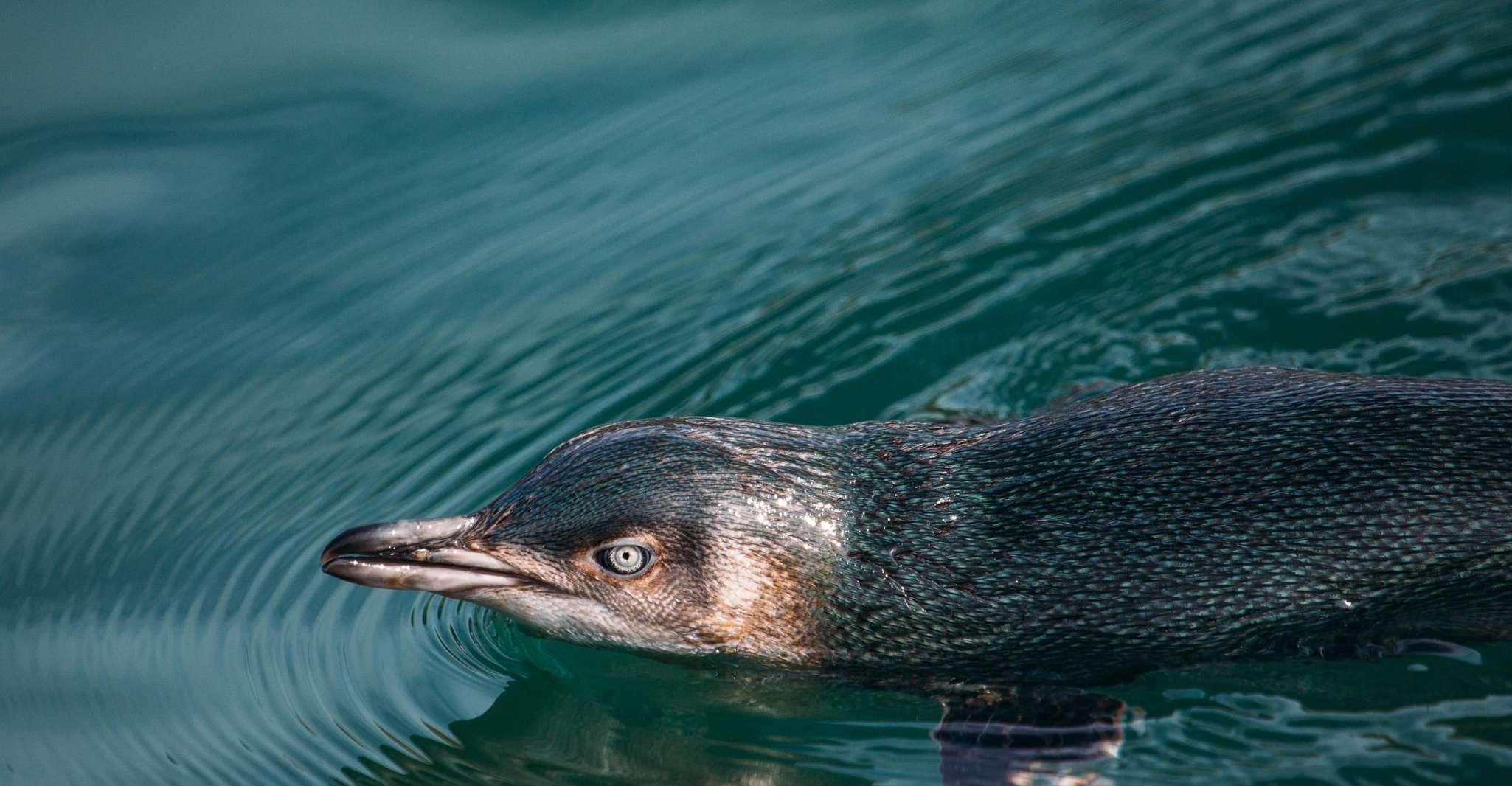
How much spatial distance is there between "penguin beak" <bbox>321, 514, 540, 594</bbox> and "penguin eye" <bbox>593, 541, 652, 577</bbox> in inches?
12.2

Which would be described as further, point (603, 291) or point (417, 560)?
point (603, 291)

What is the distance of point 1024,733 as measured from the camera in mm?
5625

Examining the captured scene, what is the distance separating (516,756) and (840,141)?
6349mm

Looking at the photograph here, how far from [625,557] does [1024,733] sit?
5.93ft

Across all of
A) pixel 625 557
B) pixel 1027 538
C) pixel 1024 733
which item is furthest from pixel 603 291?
pixel 1024 733

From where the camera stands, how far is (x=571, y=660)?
6477 millimetres

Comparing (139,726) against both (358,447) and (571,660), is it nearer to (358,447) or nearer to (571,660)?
(571,660)

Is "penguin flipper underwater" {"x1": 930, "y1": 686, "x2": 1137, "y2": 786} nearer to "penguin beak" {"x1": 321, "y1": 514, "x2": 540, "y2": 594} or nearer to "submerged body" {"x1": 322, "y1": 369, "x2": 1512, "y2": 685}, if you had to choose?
"submerged body" {"x1": 322, "y1": 369, "x2": 1512, "y2": 685}

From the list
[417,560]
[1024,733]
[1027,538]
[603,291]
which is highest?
[603,291]

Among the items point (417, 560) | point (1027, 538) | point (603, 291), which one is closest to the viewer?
point (1027, 538)

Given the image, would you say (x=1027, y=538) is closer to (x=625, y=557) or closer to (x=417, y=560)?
(x=625, y=557)

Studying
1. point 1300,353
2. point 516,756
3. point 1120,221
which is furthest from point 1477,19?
point 516,756

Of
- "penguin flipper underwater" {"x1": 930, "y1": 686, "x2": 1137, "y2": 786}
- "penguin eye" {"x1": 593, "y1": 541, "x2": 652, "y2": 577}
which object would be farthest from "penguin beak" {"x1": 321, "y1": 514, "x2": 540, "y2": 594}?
"penguin flipper underwater" {"x1": 930, "y1": 686, "x2": 1137, "y2": 786}

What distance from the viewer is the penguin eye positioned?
5.70m
